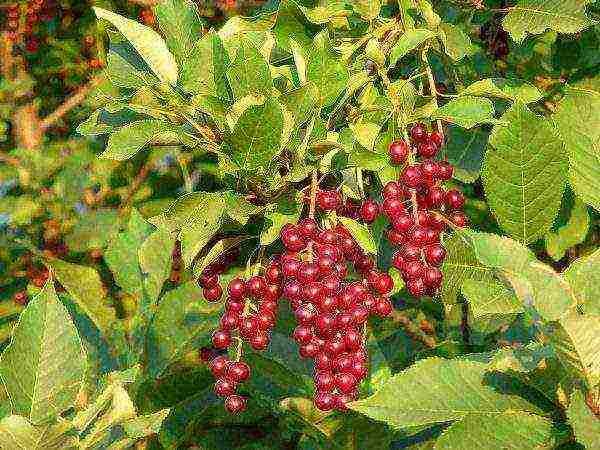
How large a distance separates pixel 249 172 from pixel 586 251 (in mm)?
986

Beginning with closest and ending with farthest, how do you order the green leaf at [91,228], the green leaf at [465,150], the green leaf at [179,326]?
1. the green leaf at [465,150]
2. the green leaf at [179,326]
3. the green leaf at [91,228]

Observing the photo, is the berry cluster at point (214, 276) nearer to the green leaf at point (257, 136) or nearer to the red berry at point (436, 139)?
the green leaf at point (257, 136)

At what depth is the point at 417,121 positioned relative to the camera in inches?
45.3

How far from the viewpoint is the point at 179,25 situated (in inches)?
49.0

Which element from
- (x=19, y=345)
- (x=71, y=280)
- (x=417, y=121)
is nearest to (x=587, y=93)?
(x=417, y=121)

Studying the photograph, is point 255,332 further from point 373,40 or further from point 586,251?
point 586,251

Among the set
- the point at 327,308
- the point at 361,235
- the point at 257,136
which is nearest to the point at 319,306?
the point at 327,308

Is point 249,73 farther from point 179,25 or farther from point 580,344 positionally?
point 580,344

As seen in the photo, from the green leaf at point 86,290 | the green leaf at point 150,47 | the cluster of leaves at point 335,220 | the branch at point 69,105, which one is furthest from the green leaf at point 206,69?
the branch at point 69,105

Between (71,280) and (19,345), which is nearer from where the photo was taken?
(19,345)

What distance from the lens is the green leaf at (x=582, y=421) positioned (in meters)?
0.73

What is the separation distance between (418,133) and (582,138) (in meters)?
0.21

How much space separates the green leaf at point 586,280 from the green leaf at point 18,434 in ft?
1.79

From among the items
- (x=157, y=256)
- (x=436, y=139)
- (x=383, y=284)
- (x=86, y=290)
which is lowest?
(x=86, y=290)
